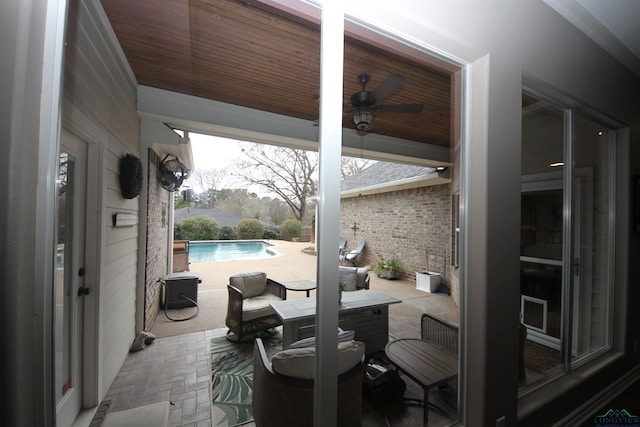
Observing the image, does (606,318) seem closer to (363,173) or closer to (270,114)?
(363,173)

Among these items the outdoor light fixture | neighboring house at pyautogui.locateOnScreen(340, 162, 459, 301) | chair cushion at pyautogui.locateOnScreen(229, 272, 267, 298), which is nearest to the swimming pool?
chair cushion at pyautogui.locateOnScreen(229, 272, 267, 298)

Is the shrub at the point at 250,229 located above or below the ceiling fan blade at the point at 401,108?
below

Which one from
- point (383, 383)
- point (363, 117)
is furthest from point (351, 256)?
point (363, 117)

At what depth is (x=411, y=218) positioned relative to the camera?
A: 5660 millimetres

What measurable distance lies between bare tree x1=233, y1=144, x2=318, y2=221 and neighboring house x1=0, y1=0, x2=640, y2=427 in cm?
132

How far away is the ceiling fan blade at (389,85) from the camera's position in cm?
226

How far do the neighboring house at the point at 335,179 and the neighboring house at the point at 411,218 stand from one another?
7.69 ft

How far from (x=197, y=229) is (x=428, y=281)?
460 centimetres

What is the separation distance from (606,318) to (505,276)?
193cm

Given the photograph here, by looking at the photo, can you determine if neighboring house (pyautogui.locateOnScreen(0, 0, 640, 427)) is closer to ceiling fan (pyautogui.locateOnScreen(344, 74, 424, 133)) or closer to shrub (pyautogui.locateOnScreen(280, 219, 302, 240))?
ceiling fan (pyautogui.locateOnScreen(344, 74, 424, 133))

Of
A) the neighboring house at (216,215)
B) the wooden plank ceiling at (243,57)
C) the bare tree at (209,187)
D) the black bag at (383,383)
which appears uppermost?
the wooden plank ceiling at (243,57)

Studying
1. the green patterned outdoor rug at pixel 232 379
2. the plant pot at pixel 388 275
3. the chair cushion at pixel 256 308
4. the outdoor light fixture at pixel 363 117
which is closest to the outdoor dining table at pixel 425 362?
the green patterned outdoor rug at pixel 232 379

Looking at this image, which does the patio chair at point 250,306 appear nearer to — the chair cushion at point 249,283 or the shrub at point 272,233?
the chair cushion at point 249,283

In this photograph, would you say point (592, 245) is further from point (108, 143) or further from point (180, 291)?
point (180, 291)
